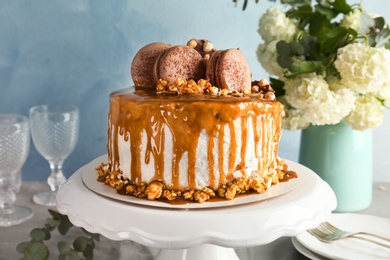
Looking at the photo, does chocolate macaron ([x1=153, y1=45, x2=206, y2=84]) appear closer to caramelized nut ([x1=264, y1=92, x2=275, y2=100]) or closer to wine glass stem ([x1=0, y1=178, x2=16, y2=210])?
caramelized nut ([x1=264, y1=92, x2=275, y2=100])

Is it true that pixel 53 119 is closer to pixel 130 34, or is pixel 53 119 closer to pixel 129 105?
pixel 130 34

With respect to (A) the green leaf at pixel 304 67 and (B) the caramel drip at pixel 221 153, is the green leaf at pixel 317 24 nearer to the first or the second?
(A) the green leaf at pixel 304 67

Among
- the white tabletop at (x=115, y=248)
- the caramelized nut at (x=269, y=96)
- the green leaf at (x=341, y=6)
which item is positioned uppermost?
the green leaf at (x=341, y=6)

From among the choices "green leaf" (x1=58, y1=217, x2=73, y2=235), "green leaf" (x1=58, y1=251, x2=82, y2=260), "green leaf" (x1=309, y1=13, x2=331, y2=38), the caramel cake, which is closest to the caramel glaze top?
the caramel cake

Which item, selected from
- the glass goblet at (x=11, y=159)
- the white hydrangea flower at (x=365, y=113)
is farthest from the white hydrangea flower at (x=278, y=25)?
the glass goblet at (x=11, y=159)

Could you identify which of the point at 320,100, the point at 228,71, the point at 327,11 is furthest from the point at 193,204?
the point at 327,11

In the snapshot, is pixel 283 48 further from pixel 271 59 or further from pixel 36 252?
pixel 36 252
